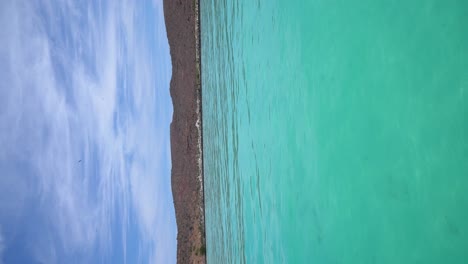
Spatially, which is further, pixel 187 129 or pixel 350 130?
pixel 187 129

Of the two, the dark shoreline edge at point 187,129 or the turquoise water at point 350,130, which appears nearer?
the turquoise water at point 350,130

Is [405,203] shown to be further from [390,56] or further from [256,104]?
[256,104]

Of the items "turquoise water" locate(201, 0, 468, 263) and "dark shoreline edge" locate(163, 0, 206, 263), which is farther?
"dark shoreline edge" locate(163, 0, 206, 263)

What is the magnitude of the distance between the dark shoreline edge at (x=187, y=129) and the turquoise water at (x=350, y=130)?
0.86 ft

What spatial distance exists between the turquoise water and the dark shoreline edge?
26 cm

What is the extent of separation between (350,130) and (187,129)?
967mm

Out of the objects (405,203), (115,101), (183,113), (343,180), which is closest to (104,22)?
(115,101)

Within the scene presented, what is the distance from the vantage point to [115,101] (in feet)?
4.99

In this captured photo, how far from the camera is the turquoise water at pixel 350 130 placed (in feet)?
2.14

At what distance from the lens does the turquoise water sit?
2.14 feet

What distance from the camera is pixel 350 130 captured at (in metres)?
0.84

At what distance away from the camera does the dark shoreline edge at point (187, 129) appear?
1.63 metres

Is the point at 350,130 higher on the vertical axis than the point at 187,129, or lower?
lower

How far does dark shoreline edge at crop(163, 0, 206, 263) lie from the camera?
1.63 m
